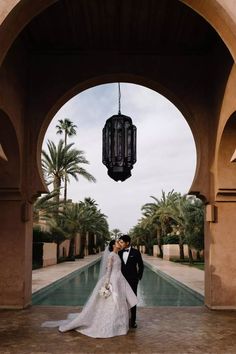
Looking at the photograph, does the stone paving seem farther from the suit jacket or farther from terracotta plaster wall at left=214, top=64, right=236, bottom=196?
terracotta plaster wall at left=214, top=64, right=236, bottom=196

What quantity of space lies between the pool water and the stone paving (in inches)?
85.3

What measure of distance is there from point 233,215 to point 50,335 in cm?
438

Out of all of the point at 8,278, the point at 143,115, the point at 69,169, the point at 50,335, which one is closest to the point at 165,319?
the point at 50,335

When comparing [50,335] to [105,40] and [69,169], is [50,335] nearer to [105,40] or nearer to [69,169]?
[105,40]

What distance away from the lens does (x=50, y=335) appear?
6.77m

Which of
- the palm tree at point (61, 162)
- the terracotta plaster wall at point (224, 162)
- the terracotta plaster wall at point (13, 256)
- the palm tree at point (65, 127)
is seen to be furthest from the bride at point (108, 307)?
the palm tree at point (65, 127)

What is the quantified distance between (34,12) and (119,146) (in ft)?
10.0

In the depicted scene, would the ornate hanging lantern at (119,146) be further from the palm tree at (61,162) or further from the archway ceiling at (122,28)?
the palm tree at (61,162)

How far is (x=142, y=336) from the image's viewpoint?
682 cm

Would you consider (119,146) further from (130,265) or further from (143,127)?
(143,127)

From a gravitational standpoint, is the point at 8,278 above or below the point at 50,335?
above

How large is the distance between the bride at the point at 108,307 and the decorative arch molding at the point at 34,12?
352cm

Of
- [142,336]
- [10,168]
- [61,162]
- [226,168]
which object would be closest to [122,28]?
[226,168]

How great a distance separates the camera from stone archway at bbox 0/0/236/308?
28.1 ft
